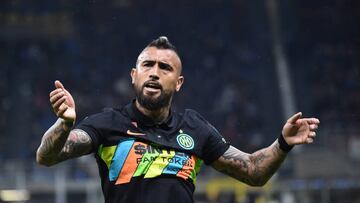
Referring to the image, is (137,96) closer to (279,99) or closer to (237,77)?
(279,99)

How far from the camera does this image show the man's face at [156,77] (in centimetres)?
443

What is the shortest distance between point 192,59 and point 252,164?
15831 millimetres

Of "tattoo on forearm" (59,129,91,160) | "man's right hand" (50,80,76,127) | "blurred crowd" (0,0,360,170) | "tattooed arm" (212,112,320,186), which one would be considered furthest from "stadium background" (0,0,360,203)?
"man's right hand" (50,80,76,127)

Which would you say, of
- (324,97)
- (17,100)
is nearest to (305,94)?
(324,97)

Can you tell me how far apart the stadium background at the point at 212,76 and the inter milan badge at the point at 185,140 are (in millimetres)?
11035

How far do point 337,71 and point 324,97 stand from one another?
3.45 ft

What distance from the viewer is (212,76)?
19.8 metres

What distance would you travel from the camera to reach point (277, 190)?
15852mm

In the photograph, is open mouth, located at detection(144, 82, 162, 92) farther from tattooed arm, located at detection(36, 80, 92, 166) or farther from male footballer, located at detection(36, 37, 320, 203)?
tattooed arm, located at detection(36, 80, 92, 166)

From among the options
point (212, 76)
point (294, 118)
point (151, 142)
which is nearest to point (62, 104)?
point (151, 142)

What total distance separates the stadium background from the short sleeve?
1082 cm

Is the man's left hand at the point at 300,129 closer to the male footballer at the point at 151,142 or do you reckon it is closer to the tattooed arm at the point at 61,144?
the male footballer at the point at 151,142

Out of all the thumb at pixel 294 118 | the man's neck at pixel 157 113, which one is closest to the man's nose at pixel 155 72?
the man's neck at pixel 157 113

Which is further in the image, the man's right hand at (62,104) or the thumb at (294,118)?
the thumb at (294,118)
